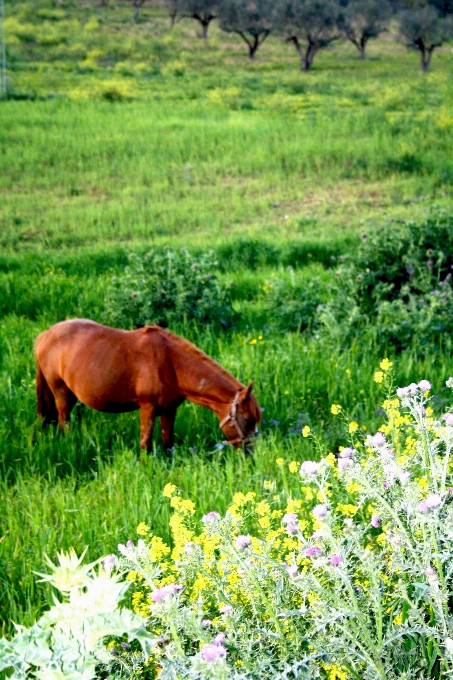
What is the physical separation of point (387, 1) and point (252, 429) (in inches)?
1417

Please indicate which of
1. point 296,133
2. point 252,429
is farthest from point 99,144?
point 252,429

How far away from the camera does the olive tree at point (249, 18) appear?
3247cm

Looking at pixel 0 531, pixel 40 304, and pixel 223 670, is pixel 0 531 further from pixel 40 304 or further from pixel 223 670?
pixel 40 304

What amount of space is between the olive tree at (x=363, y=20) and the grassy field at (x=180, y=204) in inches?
44.1

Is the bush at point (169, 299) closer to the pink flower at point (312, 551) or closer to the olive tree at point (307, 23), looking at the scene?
the pink flower at point (312, 551)

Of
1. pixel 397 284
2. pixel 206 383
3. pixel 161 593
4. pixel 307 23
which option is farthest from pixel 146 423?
pixel 307 23

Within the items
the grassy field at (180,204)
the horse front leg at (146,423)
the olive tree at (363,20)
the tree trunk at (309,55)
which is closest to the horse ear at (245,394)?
the grassy field at (180,204)

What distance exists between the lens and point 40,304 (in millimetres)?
8695

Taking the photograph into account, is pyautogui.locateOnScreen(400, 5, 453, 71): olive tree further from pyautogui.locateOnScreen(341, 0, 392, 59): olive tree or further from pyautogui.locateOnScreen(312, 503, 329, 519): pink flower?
pyautogui.locateOnScreen(312, 503, 329, 519): pink flower

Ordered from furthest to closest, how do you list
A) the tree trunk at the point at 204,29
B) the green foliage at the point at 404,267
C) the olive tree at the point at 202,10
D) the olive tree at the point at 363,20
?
the olive tree at the point at 363,20 < the tree trunk at the point at 204,29 < the olive tree at the point at 202,10 < the green foliage at the point at 404,267

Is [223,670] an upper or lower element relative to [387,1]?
lower

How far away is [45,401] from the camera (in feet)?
18.1

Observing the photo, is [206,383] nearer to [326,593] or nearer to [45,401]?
[45,401]

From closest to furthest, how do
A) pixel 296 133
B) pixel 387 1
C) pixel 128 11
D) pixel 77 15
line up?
1. pixel 296 133
2. pixel 77 15
3. pixel 128 11
4. pixel 387 1
